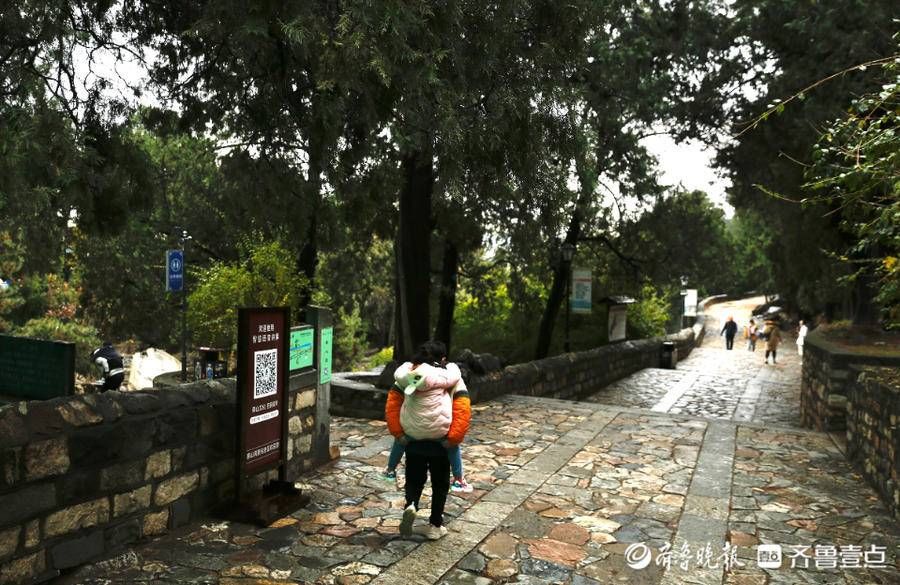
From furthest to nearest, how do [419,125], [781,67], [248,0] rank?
[781,67]
[419,125]
[248,0]

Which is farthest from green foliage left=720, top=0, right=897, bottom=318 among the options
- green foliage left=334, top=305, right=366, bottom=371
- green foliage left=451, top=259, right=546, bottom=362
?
green foliage left=334, top=305, right=366, bottom=371

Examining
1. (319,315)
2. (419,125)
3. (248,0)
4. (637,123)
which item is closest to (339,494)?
(319,315)

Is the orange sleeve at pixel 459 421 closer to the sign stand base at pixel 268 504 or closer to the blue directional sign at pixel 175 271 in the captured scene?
the sign stand base at pixel 268 504

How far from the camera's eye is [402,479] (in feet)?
21.1

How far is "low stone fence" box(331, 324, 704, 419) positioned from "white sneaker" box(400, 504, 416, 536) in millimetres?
4292

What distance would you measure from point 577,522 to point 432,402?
5.79 feet

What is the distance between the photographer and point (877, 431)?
6.45 metres

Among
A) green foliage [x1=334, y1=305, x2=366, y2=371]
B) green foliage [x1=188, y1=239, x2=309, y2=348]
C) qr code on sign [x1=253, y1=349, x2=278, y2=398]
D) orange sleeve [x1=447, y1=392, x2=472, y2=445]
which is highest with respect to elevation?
green foliage [x1=188, y1=239, x2=309, y2=348]

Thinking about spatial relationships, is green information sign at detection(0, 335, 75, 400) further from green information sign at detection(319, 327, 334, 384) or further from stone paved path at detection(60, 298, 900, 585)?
green information sign at detection(319, 327, 334, 384)

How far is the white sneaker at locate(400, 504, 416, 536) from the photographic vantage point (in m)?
4.88

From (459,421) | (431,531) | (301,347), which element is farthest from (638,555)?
(301,347)

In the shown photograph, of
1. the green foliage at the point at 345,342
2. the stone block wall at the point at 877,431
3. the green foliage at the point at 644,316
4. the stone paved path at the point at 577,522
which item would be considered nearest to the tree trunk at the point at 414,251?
the stone paved path at the point at 577,522

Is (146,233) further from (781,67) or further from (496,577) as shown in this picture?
(496,577)

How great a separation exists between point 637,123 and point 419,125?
9.72 m
